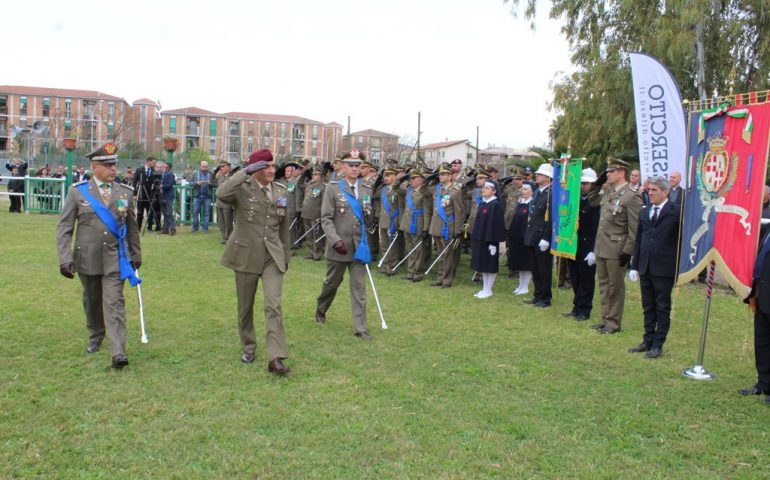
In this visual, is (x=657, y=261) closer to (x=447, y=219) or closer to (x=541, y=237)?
(x=541, y=237)

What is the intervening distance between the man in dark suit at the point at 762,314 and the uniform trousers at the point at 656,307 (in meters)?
1.05

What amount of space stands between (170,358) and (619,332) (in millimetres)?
5477

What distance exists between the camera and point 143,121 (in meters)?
85.0

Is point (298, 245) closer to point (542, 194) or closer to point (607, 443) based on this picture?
point (542, 194)

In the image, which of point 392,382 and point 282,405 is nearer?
point 282,405

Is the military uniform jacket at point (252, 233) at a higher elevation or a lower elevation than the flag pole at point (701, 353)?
higher

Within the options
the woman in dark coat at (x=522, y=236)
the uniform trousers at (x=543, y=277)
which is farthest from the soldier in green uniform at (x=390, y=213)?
the uniform trousers at (x=543, y=277)

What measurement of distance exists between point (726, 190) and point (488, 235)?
4986 millimetres

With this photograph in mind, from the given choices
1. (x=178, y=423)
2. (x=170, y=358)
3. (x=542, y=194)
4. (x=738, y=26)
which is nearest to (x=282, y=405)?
(x=178, y=423)

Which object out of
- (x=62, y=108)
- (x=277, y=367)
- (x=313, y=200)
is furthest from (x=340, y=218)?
(x=62, y=108)

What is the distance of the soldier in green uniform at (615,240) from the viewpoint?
7945mm

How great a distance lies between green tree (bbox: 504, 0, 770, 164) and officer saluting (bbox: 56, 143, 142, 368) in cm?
1604

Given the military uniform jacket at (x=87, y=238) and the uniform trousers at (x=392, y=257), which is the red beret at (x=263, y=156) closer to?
the military uniform jacket at (x=87, y=238)

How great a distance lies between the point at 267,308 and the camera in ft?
19.0
